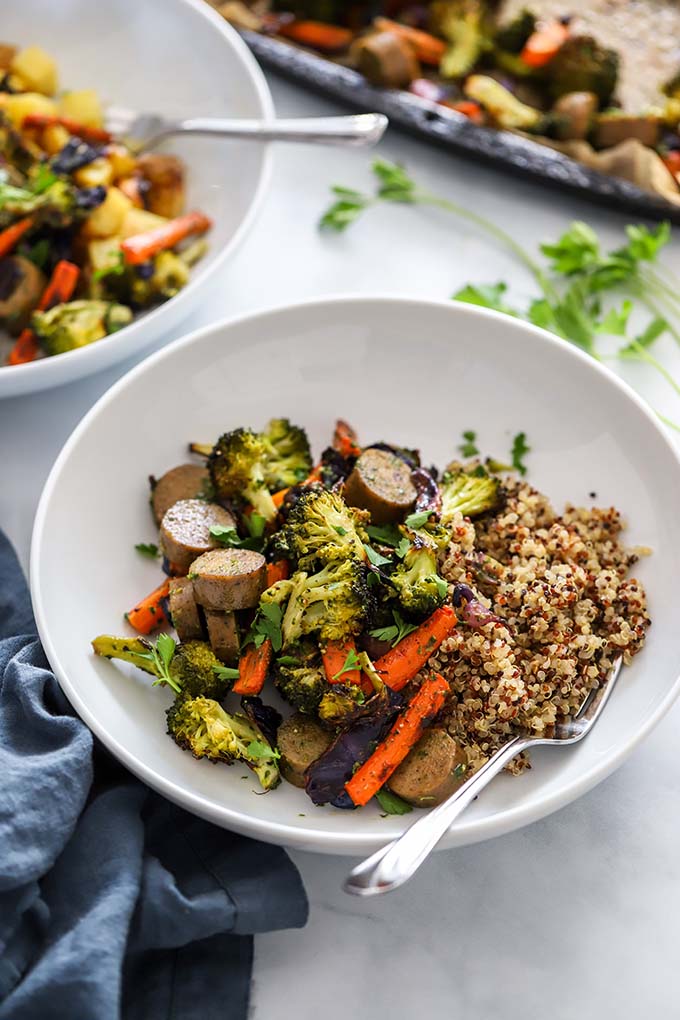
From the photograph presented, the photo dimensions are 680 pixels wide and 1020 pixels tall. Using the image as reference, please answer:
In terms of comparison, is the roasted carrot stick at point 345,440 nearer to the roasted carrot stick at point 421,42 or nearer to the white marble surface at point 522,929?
the white marble surface at point 522,929

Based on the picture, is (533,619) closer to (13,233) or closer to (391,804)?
(391,804)

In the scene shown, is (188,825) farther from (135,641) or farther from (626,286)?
(626,286)

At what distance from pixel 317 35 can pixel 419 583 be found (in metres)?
2.68

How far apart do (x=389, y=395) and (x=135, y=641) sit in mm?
1024

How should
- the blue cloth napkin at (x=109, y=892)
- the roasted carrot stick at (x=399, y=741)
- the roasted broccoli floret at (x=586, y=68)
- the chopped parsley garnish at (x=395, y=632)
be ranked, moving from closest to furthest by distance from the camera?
the blue cloth napkin at (x=109, y=892) < the roasted carrot stick at (x=399, y=741) < the chopped parsley garnish at (x=395, y=632) < the roasted broccoli floret at (x=586, y=68)


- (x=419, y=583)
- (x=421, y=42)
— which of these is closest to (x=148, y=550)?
(x=419, y=583)

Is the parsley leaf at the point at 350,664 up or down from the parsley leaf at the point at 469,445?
down

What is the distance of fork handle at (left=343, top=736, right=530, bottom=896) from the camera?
1.90 meters

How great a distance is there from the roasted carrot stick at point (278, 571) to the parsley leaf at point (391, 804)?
1.70 feet

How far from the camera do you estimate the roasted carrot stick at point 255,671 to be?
2287 millimetres

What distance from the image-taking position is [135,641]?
94.3 inches

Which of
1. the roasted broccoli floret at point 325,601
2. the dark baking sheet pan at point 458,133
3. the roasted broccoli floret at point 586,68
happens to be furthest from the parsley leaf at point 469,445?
the roasted broccoli floret at point 586,68

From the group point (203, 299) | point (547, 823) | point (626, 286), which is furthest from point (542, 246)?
point (547, 823)

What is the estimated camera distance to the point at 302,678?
2217mm
